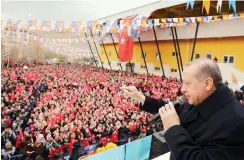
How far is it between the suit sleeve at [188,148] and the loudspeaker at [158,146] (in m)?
1.71

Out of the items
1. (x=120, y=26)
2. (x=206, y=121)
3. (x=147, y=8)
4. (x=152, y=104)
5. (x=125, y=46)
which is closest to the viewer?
(x=206, y=121)

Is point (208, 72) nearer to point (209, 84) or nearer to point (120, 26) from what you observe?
point (209, 84)

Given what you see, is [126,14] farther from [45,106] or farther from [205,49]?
[45,106]

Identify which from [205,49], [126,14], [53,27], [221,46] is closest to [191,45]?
[205,49]

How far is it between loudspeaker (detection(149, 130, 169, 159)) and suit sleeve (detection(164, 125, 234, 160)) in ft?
5.61

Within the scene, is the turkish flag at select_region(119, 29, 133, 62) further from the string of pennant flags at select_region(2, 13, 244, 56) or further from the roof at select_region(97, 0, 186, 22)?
the roof at select_region(97, 0, 186, 22)

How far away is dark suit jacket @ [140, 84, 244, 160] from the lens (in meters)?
1.01

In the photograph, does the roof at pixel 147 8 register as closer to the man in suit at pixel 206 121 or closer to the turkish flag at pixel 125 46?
the turkish flag at pixel 125 46

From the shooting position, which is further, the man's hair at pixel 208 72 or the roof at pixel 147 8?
the roof at pixel 147 8

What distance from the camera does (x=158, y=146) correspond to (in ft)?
9.30

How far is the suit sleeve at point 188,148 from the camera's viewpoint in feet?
3.28

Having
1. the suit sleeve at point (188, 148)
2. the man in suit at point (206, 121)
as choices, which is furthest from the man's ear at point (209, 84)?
the suit sleeve at point (188, 148)

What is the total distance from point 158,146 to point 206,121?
1802mm

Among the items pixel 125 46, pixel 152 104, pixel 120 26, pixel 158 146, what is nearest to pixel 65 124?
pixel 158 146
